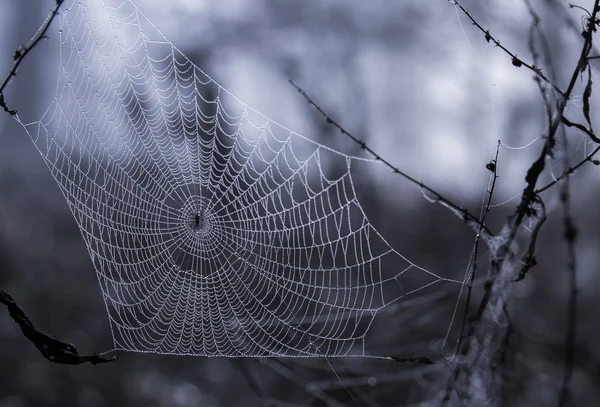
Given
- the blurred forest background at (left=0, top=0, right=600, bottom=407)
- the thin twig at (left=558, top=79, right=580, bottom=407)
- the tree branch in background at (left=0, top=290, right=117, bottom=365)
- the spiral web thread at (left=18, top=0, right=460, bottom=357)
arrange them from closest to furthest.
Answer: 1. the thin twig at (left=558, top=79, right=580, bottom=407)
2. the tree branch in background at (left=0, top=290, right=117, bottom=365)
3. the spiral web thread at (left=18, top=0, right=460, bottom=357)
4. the blurred forest background at (left=0, top=0, right=600, bottom=407)

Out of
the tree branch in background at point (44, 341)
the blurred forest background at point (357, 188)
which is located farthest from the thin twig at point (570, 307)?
the blurred forest background at point (357, 188)

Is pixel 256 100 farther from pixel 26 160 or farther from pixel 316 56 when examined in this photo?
pixel 26 160

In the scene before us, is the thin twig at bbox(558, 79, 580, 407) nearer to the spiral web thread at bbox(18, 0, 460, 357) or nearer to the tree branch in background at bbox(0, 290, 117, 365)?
the spiral web thread at bbox(18, 0, 460, 357)

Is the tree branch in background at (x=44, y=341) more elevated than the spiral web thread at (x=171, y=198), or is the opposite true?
the spiral web thread at (x=171, y=198)

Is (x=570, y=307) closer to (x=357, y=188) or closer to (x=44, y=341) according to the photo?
(x=44, y=341)

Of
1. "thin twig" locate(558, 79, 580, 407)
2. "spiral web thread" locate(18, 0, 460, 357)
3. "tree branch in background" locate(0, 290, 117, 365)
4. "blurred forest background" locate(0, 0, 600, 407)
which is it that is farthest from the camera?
"blurred forest background" locate(0, 0, 600, 407)

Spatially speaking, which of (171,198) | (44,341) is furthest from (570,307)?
(171,198)

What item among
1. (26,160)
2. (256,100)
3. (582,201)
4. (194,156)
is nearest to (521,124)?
(194,156)

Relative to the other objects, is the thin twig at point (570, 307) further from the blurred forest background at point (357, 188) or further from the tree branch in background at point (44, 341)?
the blurred forest background at point (357, 188)

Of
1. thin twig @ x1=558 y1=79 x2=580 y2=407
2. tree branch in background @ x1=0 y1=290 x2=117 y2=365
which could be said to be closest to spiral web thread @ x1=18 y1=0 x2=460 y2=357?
tree branch in background @ x1=0 y1=290 x2=117 y2=365
